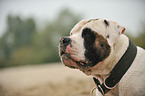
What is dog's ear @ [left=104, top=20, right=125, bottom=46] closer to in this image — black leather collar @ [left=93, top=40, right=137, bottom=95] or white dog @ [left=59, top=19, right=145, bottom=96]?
white dog @ [left=59, top=19, right=145, bottom=96]

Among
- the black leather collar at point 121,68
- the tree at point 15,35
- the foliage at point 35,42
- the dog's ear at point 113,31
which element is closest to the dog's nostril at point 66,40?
the dog's ear at point 113,31

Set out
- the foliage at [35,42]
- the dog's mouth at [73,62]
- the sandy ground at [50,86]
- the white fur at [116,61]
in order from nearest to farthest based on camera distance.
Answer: the white fur at [116,61]
the dog's mouth at [73,62]
the sandy ground at [50,86]
the foliage at [35,42]

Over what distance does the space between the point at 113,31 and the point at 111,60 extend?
417mm

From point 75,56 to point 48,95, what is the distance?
265 centimetres

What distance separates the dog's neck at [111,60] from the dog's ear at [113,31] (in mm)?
139

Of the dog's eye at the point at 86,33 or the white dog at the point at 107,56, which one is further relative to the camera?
the dog's eye at the point at 86,33

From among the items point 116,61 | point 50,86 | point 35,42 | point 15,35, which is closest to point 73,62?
point 116,61

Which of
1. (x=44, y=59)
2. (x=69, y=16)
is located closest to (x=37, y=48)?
(x=44, y=59)

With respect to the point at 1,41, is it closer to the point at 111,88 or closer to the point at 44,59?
the point at 44,59

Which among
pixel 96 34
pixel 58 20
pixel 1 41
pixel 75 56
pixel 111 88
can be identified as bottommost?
pixel 1 41

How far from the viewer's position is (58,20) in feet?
82.6

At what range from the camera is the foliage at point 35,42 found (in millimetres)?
22859

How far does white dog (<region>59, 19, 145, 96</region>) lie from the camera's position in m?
2.19

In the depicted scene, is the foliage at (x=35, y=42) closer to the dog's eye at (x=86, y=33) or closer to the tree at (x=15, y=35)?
the tree at (x=15, y=35)
